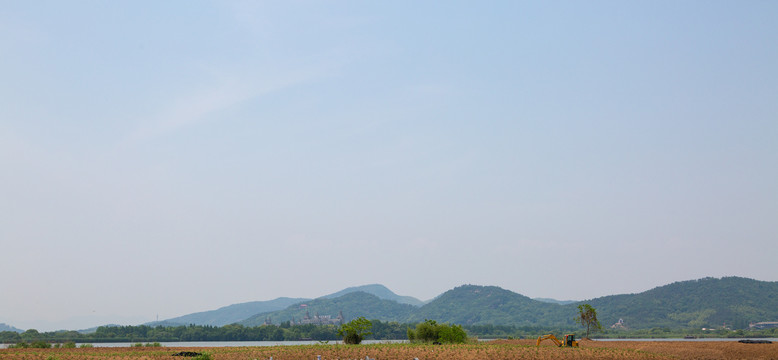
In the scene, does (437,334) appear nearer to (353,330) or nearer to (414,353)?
(353,330)

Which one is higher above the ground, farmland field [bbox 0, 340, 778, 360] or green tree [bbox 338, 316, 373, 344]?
green tree [bbox 338, 316, 373, 344]

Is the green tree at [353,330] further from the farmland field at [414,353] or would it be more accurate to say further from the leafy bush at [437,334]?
the farmland field at [414,353]

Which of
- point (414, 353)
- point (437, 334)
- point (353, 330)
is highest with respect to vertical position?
point (353, 330)

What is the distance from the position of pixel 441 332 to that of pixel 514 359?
762 inches

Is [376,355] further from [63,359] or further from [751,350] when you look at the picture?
[751,350]

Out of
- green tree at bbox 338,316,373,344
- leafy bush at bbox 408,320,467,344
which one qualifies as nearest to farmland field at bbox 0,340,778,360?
green tree at bbox 338,316,373,344

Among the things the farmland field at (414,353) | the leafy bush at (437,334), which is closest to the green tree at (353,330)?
the leafy bush at (437,334)

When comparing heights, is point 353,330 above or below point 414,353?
above

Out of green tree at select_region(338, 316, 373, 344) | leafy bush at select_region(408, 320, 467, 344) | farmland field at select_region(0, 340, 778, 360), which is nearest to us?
farmland field at select_region(0, 340, 778, 360)

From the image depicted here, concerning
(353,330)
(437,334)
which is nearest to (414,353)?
(353,330)

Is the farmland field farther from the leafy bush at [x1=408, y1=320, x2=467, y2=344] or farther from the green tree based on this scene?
the leafy bush at [x1=408, y1=320, x2=467, y2=344]

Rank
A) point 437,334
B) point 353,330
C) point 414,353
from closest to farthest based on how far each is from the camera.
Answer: point 414,353 → point 353,330 → point 437,334

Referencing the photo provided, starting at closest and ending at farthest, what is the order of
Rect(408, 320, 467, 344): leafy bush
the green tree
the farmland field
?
1. the farmland field
2. the green tree
3. Rect(408, 320, 467, 344): leafy bush

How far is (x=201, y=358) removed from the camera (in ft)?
143
